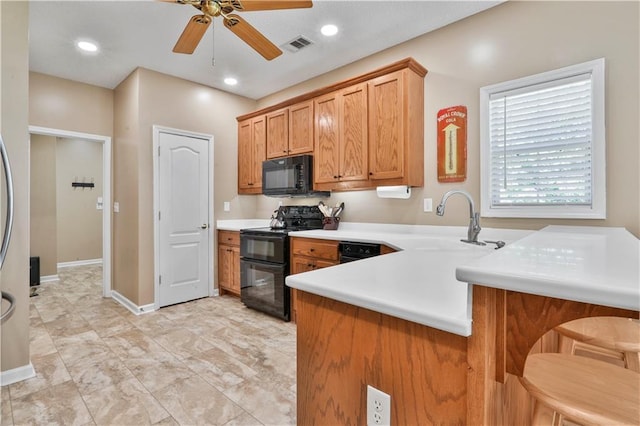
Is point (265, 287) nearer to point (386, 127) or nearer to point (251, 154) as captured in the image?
point (251, 154)

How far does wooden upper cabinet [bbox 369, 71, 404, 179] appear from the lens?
2.83m

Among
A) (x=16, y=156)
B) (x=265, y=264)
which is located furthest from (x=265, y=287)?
(x=16, y=156)

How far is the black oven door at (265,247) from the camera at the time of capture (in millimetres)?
3301

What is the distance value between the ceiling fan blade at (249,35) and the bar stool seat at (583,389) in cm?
237

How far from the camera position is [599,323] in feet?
4.47

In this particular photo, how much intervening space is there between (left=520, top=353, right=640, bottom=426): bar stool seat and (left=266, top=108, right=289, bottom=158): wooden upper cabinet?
329 cm

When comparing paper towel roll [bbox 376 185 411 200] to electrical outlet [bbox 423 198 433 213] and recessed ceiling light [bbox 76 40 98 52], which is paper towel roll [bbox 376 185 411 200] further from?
recessed ceiling light [bbox 76 40 98 52]

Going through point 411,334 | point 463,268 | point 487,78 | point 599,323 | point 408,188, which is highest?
point 487,78

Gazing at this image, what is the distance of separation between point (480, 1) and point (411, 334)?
2.80 meters

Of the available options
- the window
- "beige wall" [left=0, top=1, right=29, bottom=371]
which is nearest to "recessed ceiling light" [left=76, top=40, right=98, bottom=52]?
"beige wall" [left=0, top=1, right=29, bottom=371]

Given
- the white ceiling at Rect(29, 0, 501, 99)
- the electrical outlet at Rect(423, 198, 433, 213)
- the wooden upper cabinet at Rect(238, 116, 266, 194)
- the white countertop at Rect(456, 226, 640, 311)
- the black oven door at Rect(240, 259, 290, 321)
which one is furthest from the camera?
the wooden upper cabinet at Rect(238, 116, 266, 194)

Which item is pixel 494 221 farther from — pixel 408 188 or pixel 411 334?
pixel 411 334

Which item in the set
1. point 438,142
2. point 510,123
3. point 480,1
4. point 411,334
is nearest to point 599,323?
point 411,334

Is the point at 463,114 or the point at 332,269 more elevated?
the point at 463,114
